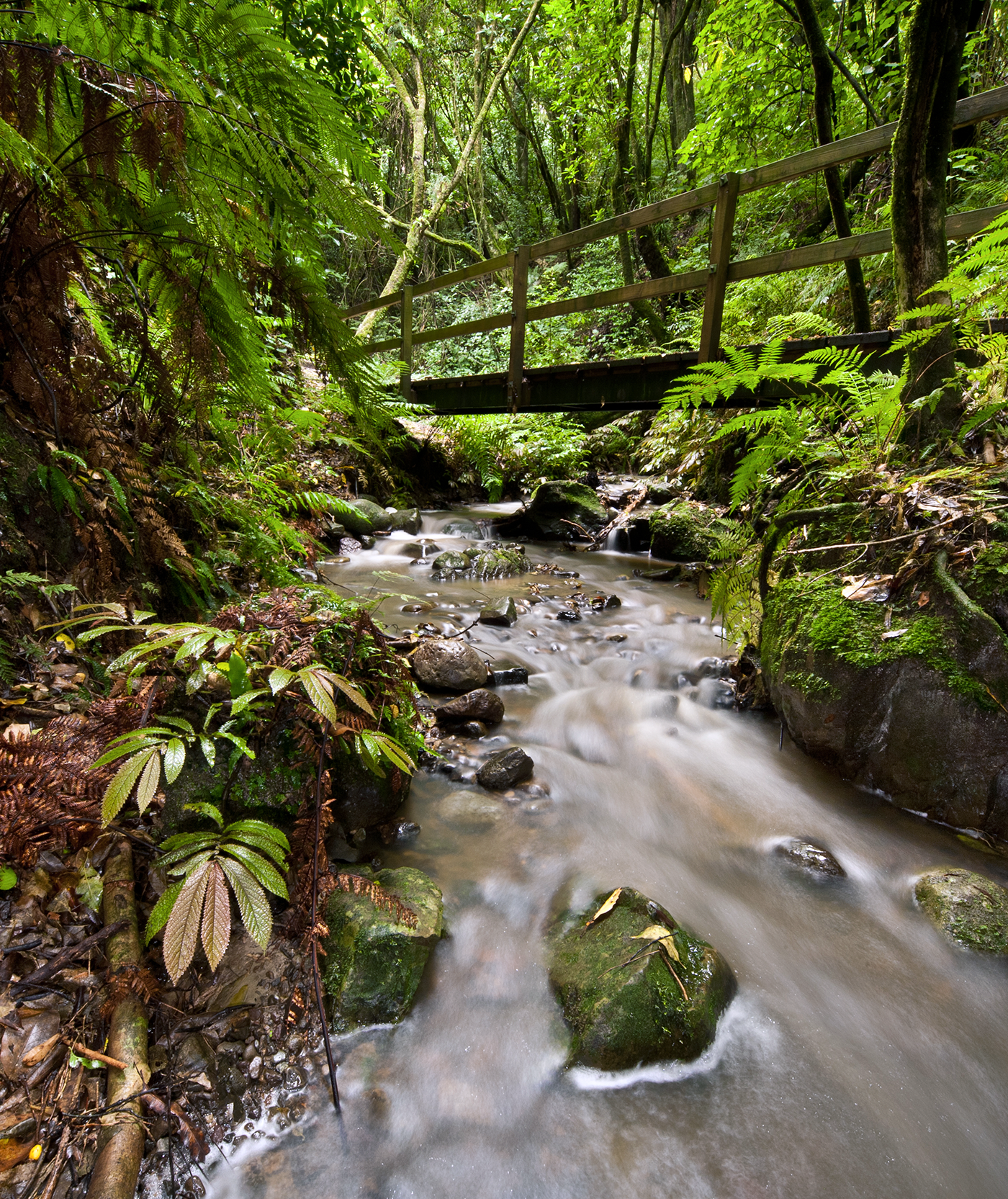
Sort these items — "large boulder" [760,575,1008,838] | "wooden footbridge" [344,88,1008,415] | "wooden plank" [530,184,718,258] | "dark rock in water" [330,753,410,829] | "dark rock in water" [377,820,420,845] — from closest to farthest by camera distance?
"dark rock in water" [330,753,410,829]
"dark rock in water" [377,820,420,845]
"large boulder" [760,575,1008,838]
"wooden footbridge" [344,88,1008,415]
"wooden plank" [530,184,718,258]

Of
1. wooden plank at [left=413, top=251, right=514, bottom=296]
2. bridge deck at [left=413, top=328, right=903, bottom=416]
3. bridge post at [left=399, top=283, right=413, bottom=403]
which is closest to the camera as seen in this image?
bridge deck at [left=413, top=328, right=903, bottom=416]

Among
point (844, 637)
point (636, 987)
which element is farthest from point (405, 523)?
point (636, 987)

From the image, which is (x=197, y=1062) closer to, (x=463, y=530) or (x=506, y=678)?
(x=506, y=678)

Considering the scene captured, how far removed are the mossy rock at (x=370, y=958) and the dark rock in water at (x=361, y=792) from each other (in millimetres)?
368

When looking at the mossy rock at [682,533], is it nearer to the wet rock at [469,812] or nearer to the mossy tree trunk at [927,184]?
the mossy tree trunk at [927,184]

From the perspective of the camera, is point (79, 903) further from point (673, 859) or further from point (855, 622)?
point (855, 622)

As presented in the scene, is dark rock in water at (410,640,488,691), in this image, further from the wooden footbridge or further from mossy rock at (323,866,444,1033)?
the wooden footbridge

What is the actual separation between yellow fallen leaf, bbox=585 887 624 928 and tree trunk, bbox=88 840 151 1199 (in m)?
1.32

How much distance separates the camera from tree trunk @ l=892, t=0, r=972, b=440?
3.06 meters

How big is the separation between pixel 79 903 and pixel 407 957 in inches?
35.1

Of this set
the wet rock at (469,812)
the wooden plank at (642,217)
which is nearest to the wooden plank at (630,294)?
the wooden plank at (642,217)

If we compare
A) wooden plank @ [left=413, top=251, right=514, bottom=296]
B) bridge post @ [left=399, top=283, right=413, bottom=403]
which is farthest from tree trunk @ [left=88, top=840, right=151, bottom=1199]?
bridge post @ [left=399, top=283, right=413, bottom=403]

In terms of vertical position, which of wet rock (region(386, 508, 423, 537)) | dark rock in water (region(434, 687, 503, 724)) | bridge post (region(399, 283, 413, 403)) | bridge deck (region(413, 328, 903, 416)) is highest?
bridge post (region(399, 283, 413, 403))

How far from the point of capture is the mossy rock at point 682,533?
23.0 feet
